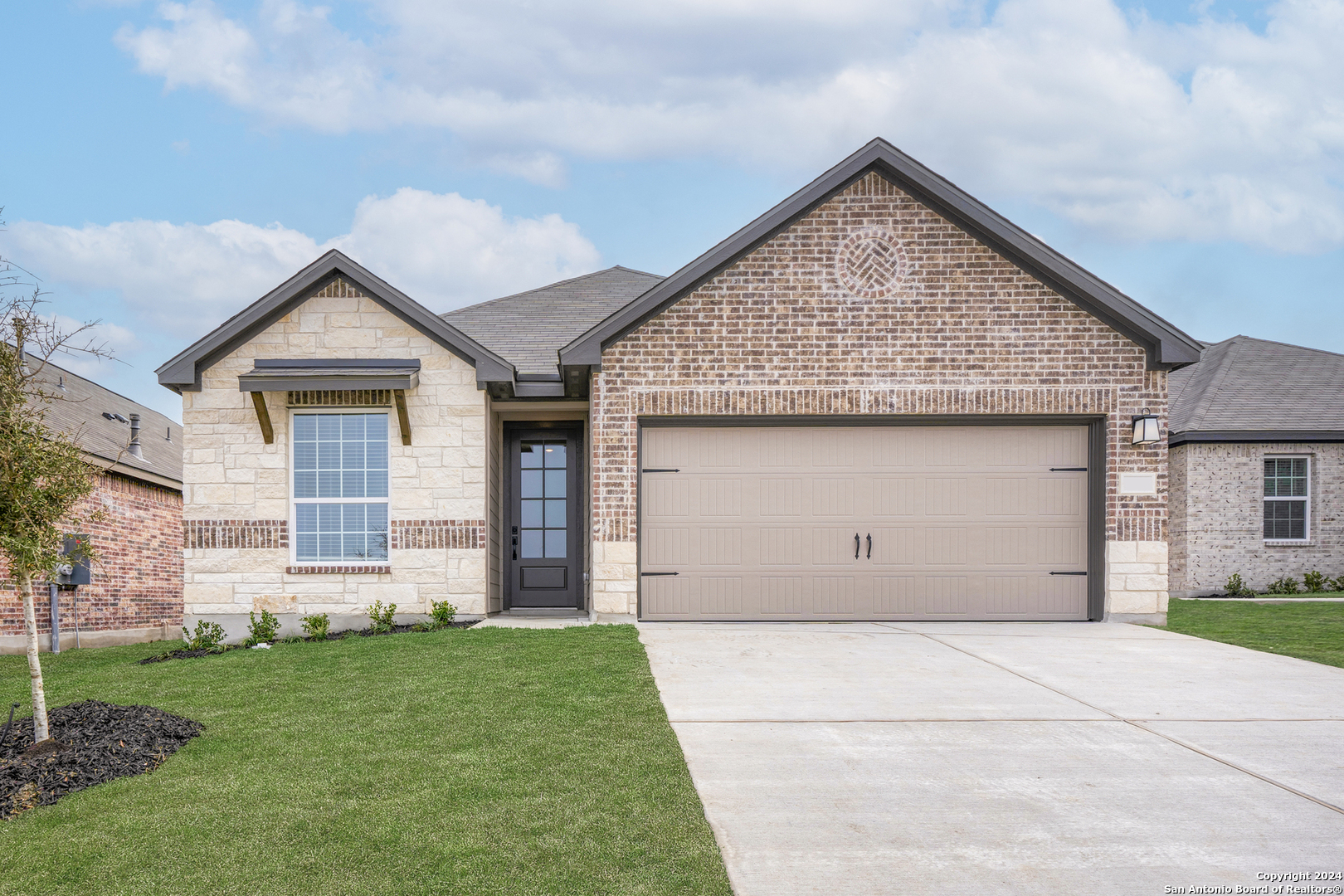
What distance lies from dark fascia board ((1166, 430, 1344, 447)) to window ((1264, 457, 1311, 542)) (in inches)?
20.1

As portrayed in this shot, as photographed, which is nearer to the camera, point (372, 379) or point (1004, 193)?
point (372, 379)

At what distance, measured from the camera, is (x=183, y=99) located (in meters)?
18.3

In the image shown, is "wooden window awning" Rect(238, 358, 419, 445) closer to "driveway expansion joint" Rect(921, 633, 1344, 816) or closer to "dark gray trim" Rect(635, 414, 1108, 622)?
"dark gray trim" Rect(635, 414, 1108, 622)

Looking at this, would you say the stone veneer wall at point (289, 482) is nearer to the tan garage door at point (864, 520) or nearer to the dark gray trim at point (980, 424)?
the dark gray trim at point (980, 424)

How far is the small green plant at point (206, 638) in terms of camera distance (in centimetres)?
1041

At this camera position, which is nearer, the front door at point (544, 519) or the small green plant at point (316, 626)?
the small green plant at point (316, 626)

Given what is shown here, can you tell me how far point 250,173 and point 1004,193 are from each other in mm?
43608

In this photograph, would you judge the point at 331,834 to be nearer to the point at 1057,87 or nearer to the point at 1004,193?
the point at 1057,87

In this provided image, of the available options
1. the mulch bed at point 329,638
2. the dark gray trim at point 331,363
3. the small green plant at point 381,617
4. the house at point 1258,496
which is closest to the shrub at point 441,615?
the mulch bed at point 329,638

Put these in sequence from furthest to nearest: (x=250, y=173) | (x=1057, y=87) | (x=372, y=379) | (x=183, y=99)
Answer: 1. (x=250, y=173)
2. (x=1057, y=87)
3. (x=183, y=99)
4. (x=372, y=379)

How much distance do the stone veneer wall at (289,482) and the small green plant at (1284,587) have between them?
50.4 ft

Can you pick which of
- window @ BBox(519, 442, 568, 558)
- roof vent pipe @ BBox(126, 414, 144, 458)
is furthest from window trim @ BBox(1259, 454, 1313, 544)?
roof vent pipe @ BBox(126, 414, 144, 458)

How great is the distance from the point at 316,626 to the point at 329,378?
2977 mm

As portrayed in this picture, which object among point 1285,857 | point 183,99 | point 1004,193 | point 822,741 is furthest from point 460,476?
point 1004,193
